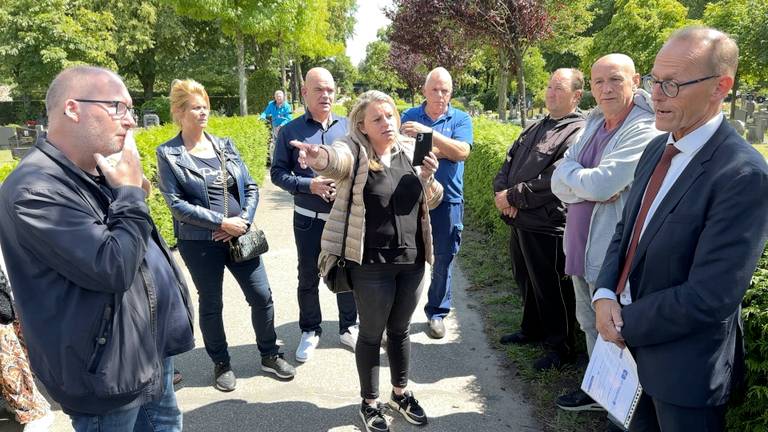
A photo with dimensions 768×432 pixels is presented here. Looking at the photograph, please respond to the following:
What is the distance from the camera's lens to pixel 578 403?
10.9 ft

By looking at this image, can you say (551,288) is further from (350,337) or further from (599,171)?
(350,337)

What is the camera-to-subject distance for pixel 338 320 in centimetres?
491

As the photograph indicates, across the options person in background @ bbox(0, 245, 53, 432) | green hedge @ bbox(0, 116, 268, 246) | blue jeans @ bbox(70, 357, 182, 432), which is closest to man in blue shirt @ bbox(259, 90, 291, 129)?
green hedge @ bbox(0, 116, 268, 246)

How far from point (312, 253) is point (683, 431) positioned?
2839mm

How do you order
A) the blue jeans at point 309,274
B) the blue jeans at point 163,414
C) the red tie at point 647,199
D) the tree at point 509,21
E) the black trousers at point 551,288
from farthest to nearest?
the tree at point 509,21 → the blue jeans at point 309,274 → the black trousers at point 551,288 → the blue jeans at point 163,414 → the red tie at point 647,199

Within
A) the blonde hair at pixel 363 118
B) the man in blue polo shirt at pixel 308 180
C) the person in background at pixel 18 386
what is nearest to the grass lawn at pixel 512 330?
the man in blue polo shirt at pixel 308 180

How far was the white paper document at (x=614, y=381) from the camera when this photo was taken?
7.06 feet

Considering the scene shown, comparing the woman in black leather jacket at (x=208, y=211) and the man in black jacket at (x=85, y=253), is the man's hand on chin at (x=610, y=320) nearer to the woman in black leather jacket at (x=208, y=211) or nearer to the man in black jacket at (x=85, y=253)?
the man in black jacket at (x=85, y=253)

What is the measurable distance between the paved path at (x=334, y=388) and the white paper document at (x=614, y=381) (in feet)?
3.24

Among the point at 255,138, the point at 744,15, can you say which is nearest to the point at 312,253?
the point at 255,138

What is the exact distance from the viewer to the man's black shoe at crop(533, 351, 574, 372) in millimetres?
3799

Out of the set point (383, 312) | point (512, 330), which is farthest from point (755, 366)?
point (512, 330)

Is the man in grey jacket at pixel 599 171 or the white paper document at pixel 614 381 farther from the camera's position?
the man in grey jacket at pixel 599 171

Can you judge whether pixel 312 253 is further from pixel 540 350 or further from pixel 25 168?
pixel 25 168
